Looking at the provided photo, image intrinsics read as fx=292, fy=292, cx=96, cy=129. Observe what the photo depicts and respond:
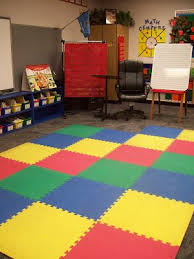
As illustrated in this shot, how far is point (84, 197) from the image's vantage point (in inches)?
107

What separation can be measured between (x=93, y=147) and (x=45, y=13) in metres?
3.14

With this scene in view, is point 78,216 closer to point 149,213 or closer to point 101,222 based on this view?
point 101,222

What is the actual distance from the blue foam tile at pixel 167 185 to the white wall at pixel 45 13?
3.58 m

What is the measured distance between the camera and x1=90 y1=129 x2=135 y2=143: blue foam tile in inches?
175

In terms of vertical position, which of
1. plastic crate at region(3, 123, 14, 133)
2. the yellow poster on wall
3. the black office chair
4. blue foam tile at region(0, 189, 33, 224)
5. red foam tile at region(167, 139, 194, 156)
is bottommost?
Answer: blue foam tile at region(0, 189, 33, 224)

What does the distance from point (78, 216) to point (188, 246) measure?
874mm

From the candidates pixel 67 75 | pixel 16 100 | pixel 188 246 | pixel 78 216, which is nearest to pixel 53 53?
pixel 67 75

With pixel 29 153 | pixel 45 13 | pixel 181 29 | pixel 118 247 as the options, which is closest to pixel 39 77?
pixel 45 13

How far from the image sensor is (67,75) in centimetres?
590

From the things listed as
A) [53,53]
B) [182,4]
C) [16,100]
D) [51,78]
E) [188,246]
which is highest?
[182,4]

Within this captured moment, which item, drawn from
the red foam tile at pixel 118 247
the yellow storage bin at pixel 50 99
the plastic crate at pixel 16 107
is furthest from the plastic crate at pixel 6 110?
the red foam tile at pixel 118 247

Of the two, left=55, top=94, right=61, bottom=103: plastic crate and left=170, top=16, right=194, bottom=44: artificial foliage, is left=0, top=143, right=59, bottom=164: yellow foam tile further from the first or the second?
left=170, top=16, right=194, bottom=44: artificial foliage

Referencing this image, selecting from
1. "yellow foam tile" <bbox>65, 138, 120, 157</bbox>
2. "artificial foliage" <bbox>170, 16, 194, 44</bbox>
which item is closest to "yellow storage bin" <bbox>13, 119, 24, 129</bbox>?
"yellow foam tile" <bbox>65, 138, 120, 157</bbox>

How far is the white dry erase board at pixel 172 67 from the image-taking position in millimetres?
5418
